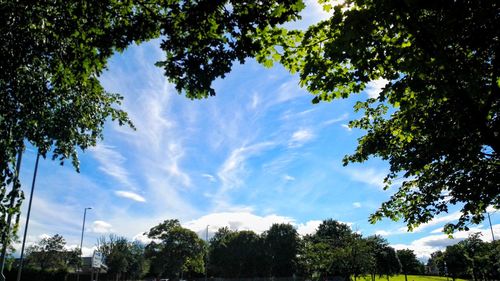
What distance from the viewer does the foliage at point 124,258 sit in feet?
217

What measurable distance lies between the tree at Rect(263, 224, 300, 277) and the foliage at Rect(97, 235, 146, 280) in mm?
25859

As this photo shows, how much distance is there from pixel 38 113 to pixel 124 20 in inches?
93.1

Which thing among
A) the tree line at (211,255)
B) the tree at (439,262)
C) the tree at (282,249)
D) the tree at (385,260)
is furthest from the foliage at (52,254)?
the tree at (439,262)

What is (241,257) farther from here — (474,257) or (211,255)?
(474,257)

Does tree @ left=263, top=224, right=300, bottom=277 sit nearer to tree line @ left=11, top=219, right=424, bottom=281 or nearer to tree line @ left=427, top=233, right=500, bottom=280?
tree line @ left=11, top=219, right=424, bottom=281

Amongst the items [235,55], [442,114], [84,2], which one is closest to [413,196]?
[442,114]

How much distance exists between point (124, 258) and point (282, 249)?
96.2ft

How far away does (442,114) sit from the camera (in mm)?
8898

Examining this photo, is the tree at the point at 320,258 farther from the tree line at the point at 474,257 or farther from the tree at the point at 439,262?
the tree at the point at 439,262

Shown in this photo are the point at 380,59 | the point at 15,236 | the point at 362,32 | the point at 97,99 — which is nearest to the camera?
the point at 362,32

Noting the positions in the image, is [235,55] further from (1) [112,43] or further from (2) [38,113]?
(2) [38,113]

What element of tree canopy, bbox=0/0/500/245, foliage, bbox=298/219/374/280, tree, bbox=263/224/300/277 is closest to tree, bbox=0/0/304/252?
tree canopy, bbox=0/0/500/245

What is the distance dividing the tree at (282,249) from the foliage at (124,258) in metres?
25.9

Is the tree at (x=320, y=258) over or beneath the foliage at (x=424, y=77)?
beneath
